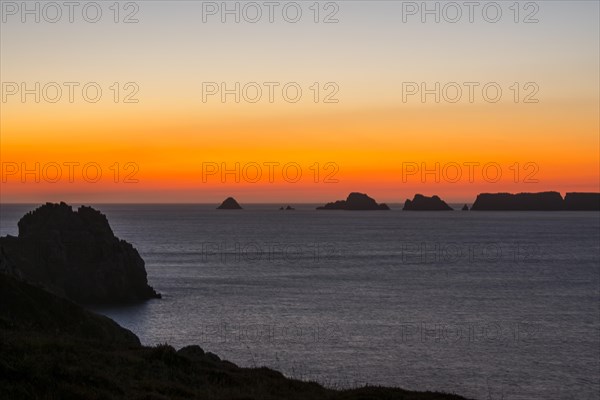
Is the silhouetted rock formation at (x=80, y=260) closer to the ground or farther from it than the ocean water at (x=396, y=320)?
farther from it

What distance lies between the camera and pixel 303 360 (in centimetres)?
5394

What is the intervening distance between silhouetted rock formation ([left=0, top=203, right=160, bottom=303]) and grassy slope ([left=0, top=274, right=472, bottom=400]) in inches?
2263

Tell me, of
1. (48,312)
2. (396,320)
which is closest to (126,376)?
(48,312)

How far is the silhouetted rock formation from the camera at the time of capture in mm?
85438

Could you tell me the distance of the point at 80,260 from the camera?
88.3 m

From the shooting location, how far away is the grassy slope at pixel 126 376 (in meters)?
18.8

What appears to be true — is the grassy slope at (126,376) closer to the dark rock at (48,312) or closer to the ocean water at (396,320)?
the dark rock at (48,312)

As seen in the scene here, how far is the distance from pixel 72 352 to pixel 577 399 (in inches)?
1358

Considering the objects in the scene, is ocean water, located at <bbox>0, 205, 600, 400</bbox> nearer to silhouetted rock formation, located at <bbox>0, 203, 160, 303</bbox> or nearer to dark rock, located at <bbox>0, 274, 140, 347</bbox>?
silhouetted rock formation, located at <bbox>0, 203, 160, 303</bbox>

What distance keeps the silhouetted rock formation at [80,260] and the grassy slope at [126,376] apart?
57.5 metres

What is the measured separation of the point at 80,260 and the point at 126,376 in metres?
70.6

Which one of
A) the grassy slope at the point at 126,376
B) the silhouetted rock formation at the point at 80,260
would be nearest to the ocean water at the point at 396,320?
the silhouetted rock formation at the point at 80,260

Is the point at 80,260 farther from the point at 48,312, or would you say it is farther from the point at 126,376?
the point at 126,376

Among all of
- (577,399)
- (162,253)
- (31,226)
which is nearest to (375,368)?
(577,399)
